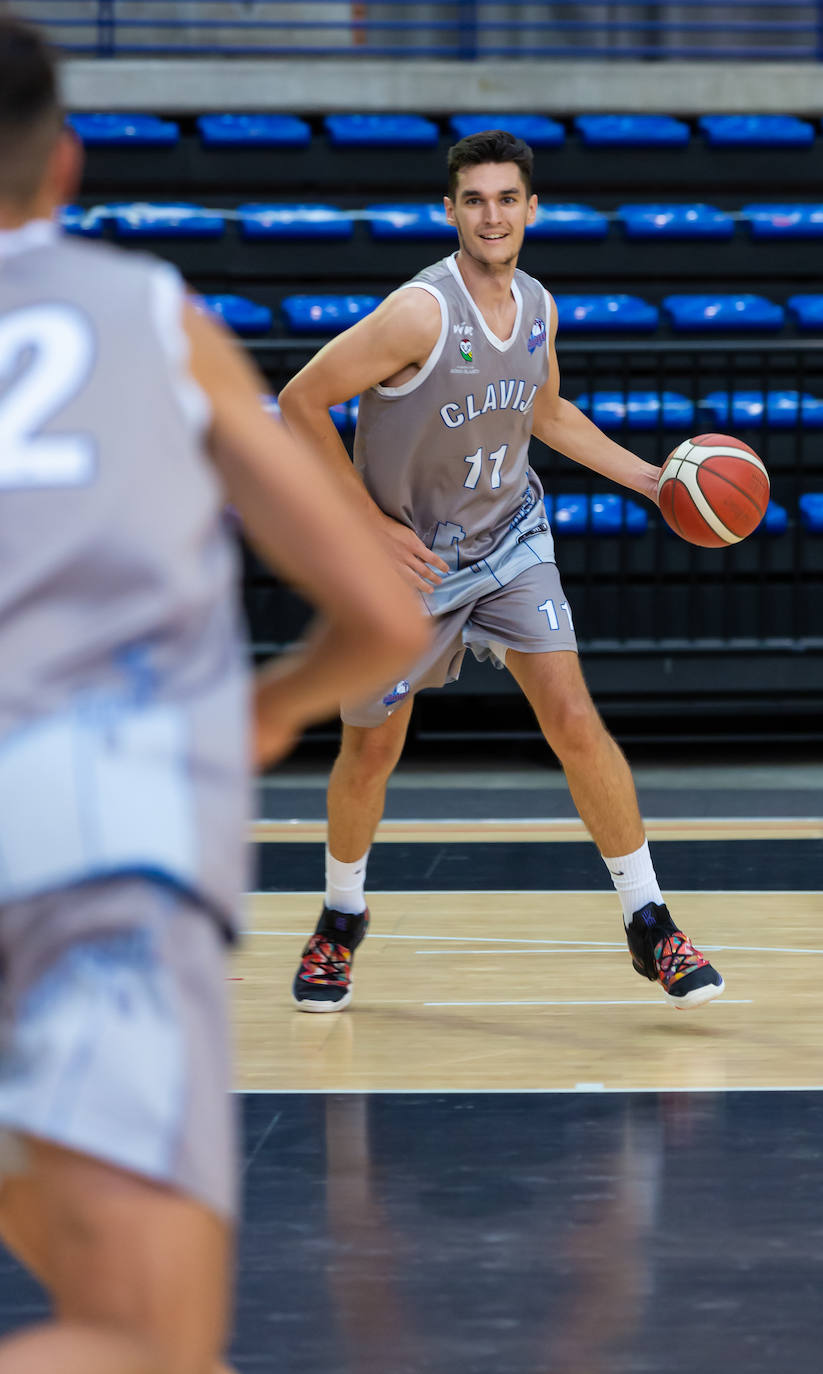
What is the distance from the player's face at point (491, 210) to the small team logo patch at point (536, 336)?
0.14 metres

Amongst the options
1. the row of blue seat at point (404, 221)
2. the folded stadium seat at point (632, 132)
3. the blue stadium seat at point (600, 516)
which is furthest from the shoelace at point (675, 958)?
the folded stadium seat at point (632, 132)

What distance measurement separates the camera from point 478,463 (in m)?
3.60

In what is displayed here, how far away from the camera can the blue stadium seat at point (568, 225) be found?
8.48 metres

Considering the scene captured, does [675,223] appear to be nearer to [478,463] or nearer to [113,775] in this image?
[478,463]

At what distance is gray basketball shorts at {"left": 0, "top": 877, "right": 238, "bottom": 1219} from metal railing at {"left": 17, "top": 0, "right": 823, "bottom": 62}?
365 inches

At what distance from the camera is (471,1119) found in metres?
2.95

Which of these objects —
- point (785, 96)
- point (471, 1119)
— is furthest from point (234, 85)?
point (471, 1119)

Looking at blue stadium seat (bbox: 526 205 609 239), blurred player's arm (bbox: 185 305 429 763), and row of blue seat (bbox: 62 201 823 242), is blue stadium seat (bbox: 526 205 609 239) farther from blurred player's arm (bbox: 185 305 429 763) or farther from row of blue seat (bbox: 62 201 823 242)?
blurred player's arm (bbox: 185 305 429 763)

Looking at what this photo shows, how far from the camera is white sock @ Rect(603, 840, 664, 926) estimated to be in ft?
11.5

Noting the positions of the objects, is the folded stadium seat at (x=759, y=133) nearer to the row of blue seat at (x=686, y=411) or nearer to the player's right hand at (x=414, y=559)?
the row of blue seat at (x=686, y=411)

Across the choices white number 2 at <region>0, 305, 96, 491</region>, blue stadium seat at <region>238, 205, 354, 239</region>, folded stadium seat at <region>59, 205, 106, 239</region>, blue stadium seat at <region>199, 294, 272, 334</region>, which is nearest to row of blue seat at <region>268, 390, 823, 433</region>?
blue stadium seat at <region>199, 294, 272, 334</region>

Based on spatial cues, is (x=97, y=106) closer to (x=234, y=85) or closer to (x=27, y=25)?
(x=234, y=85)

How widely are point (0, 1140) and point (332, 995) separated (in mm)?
2613

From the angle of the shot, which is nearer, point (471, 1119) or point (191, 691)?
point (191, 691)
